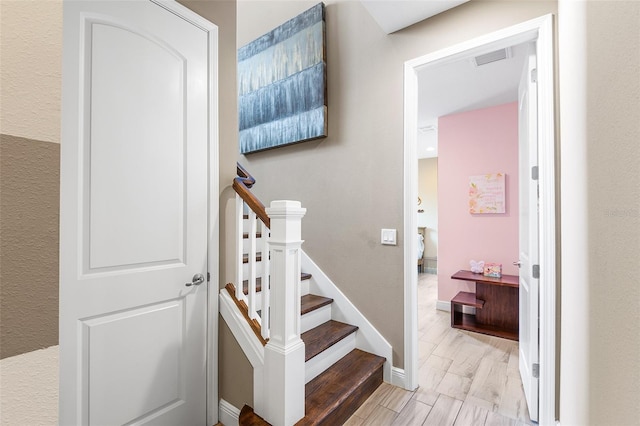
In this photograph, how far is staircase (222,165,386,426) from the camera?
1.57 metres

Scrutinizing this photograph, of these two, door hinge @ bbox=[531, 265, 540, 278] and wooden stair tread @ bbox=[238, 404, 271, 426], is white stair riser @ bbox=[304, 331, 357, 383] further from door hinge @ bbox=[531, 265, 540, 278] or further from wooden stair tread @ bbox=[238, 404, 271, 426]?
door hinge @ bbox=[531, 265, 540, 278]

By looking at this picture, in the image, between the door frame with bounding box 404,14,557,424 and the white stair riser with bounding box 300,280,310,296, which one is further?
the white stair riser with bounding box 300,280,310,296

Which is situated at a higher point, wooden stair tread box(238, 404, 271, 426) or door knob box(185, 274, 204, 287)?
door knob box(185, 274, 204, 287)

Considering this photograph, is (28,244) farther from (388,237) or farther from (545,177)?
(545,177)

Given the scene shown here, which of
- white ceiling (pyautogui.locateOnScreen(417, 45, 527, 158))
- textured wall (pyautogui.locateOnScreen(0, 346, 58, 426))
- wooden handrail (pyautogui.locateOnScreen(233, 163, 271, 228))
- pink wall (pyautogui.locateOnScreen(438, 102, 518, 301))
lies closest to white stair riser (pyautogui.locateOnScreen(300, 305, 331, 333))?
wooden handrail (pyautogui.locateOnScreen(233, 163, 271, 228))

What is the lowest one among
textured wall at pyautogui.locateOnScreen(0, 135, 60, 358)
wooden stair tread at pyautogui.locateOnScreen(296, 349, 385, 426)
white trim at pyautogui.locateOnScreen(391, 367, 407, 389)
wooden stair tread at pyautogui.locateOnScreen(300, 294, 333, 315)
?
white trim at pyautogui.locateOnScreen(391, 367, 407, 389)

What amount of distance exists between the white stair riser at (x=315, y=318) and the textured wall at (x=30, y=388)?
178cm

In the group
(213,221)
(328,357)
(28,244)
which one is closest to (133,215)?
(213,221)

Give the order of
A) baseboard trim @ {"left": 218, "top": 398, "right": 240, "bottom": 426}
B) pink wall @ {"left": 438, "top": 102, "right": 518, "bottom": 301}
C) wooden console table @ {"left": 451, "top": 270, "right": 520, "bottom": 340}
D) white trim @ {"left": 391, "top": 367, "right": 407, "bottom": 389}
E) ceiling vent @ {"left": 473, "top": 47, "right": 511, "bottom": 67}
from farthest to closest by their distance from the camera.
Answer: pink wall @ {"left": 438, "top": 102, "right": 518, "bottom": 301} < wooden console table @ {"left": 451, "top": 270, "right": 520, "bottom": 340} < ceiling vent @ {"left": 473, "top": 47, "right": 511, "bottom": 67} < white trim @ {"left": 391, "top": 367, "right": 407, "bottom": 389} < baseboard trim @ {"left": 218, "top": 398, "right": 240, "bottom": 426}

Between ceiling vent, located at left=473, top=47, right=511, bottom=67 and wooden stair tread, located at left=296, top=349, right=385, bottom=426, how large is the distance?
8.49 feet

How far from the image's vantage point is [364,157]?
2312 millimetres

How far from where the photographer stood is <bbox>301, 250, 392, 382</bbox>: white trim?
217cm

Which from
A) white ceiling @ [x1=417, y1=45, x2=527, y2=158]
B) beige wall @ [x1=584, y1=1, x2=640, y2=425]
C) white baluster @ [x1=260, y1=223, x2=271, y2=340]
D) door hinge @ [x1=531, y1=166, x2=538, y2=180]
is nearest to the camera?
beige wall @ [x1=584, y1=1, x2=640, y2=425]

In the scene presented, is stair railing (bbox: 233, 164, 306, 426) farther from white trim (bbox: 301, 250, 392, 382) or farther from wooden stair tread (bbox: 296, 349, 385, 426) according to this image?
white trim (bbox: 301, 250, 392, 382)
